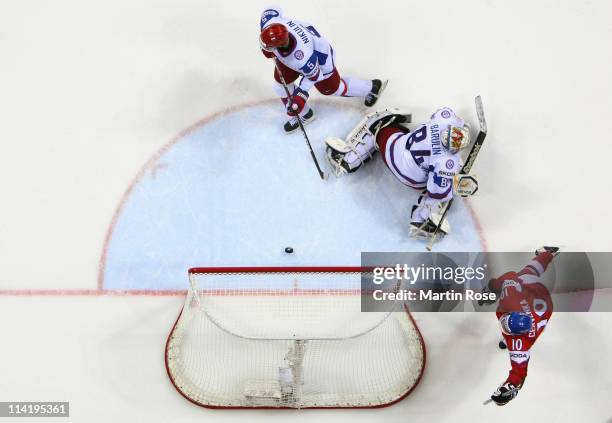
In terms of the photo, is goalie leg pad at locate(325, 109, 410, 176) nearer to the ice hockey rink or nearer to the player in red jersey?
the ice hockey rink

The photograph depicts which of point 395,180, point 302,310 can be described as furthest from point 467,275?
point 302,310

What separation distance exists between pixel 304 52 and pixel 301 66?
4.3 inches

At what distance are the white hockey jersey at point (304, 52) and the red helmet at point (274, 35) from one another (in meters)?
0.11

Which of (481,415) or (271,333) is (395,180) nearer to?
(271,333)

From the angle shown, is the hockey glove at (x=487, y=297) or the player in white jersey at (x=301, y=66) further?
the hockey glove at (x=487, y=297)

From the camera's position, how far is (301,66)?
16.3 ft

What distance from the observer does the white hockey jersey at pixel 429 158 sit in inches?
192

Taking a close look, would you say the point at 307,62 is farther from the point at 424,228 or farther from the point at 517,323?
the point at 517,323

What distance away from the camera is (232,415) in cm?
522

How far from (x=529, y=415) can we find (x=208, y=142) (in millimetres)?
3296

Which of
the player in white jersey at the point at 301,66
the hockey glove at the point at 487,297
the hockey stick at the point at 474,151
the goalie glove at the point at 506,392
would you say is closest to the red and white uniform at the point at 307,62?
the player in white jersey at the point at 301,66

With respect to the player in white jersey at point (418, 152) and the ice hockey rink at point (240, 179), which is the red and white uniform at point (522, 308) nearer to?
the ice hockey rink at point (240, 179)

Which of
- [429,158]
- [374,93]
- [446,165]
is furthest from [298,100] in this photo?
[446,165]

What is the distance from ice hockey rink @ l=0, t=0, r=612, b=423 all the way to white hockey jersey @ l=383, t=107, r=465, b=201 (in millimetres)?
452
